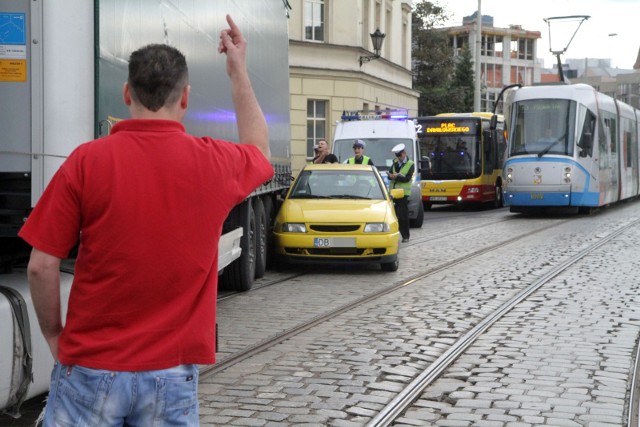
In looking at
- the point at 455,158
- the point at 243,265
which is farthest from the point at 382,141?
the point at 243,265

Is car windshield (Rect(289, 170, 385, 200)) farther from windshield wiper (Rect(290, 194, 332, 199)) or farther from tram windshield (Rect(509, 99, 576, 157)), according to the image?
tram windshield (Rect(509, 99, 576, 157))

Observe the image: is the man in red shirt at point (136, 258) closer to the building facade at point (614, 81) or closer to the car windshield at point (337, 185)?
the car windshield at point (337, 185)

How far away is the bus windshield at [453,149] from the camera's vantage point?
3069 cm

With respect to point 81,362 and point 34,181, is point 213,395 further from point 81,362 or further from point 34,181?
point 81,362

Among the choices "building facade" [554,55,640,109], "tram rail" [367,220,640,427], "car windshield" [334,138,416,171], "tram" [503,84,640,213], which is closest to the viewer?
"tram rail" [367,220,640,427]

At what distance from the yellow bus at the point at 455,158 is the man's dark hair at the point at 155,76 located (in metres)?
27.8

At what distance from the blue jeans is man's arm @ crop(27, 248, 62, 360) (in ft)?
0.34

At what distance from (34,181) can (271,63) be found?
928 cm

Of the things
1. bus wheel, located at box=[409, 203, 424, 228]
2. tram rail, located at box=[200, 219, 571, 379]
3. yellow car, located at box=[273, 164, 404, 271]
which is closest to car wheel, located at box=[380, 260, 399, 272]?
yellow car, located at box=[273, 164, 404, 271]

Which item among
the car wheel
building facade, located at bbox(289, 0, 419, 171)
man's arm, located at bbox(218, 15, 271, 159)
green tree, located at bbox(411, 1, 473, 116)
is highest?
green tree, located at bbox(411, 1, 473, 116)

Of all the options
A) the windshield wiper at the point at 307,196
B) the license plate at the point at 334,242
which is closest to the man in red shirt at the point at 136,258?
the license plate at the point at 334,242

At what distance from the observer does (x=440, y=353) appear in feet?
25.4

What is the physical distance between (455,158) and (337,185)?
1655 cm

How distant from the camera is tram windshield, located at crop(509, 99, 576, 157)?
2534cm
